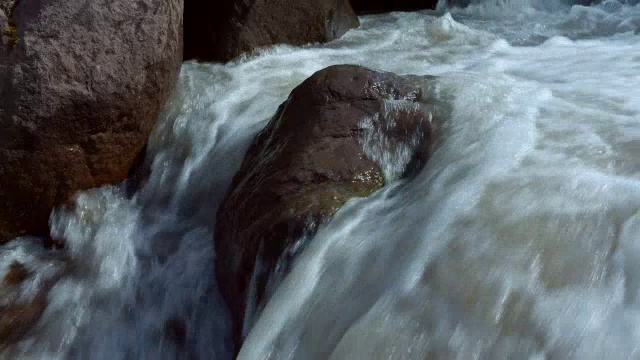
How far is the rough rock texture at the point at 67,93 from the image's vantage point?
3.87 metres

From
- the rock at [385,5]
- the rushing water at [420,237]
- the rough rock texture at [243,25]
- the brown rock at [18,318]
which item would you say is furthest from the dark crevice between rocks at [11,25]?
the rock at [385,5]

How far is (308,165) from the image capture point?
10.1 feet

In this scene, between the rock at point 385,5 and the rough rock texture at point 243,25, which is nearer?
the rough rock texture at point 243,25

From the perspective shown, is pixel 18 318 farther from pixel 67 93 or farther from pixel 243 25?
pixel 243 25

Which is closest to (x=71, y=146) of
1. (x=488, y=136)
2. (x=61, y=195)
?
(x=61, y=195)

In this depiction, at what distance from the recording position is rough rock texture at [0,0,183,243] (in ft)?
12.7

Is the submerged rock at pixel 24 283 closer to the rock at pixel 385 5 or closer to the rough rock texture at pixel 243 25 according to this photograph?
the rough rock texture at pixel 243 25

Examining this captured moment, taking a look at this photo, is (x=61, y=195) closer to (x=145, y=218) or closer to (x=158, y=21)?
(x=145, y=218)

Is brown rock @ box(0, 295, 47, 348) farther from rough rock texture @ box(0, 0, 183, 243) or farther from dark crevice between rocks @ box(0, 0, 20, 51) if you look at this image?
dark crevice between rocks @ box(0, 0, 20, 51)

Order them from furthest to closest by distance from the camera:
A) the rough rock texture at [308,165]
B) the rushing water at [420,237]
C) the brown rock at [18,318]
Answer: the brown rock at [18,318]
the rough rock texture at [308,165]
the rushing water at [420,237]

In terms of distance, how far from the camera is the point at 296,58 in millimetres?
5465

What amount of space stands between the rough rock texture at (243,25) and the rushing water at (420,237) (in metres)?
0.21

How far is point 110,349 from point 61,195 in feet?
3.95

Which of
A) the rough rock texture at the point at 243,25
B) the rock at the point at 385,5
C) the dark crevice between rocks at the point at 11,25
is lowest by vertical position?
the rock at the point at 385,5
